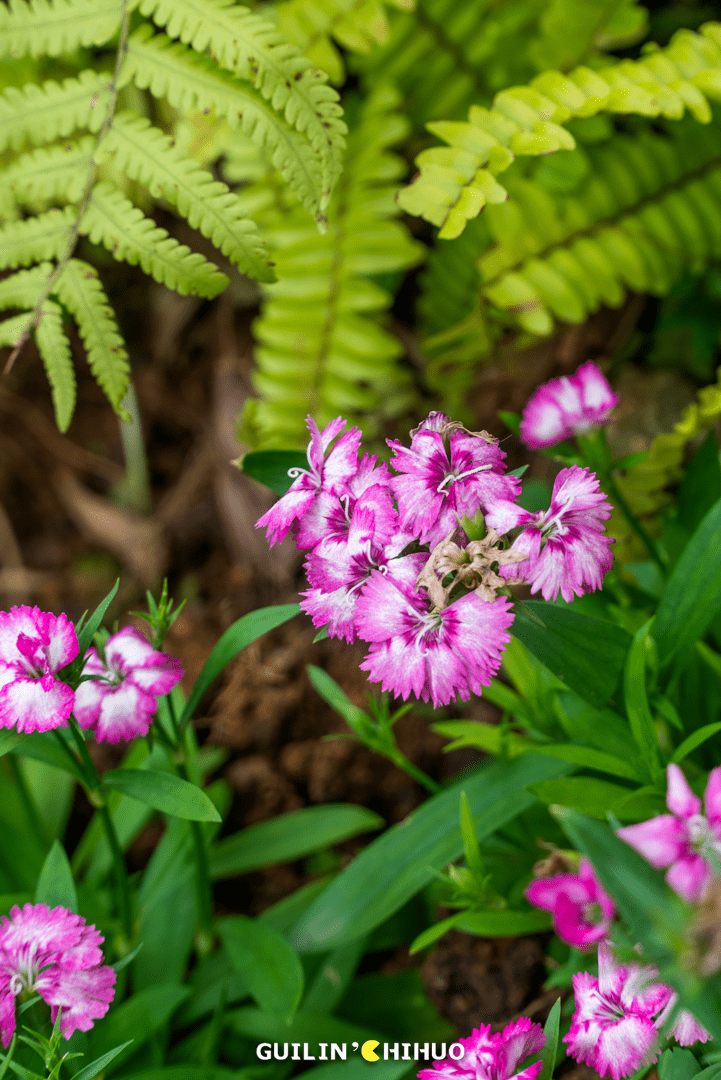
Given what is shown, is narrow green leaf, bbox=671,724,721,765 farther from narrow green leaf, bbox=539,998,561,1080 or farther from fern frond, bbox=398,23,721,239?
fern frond, bbox=398,23,721,239

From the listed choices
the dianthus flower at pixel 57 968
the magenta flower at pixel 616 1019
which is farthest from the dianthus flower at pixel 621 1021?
the dianthus flower at pixel 57 968

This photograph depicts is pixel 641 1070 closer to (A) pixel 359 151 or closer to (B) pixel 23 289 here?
(B) pixel 23 289

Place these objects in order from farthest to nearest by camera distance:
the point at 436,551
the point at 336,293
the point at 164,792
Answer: the point at 336,293
the point at 164,792
the point at 436,551

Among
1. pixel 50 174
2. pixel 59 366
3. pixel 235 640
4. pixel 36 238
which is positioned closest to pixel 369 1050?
pixel 235 640

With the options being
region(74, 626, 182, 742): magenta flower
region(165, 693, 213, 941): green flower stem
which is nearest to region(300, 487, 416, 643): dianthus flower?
region(74, 626, 182, 742): magenta flower

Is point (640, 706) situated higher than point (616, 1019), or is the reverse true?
point (640, 706)

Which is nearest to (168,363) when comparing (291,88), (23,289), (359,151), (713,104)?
(359,151)

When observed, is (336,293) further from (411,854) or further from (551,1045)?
(551,1045)

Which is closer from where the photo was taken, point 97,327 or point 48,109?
point 97,327
